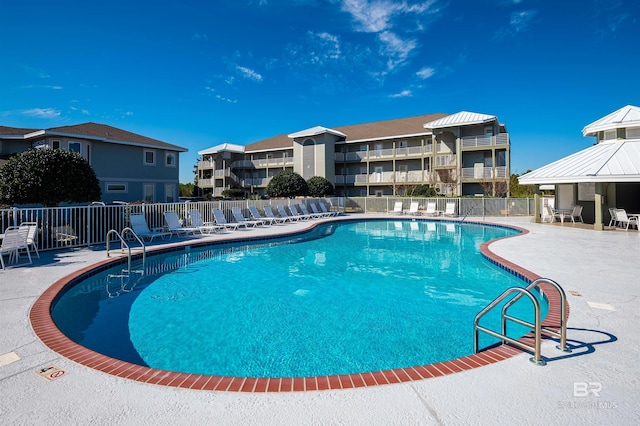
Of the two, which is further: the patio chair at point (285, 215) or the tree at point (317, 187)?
the tree at point (317, 187)

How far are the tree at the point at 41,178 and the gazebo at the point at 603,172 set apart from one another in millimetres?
20509

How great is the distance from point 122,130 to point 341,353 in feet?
96.0

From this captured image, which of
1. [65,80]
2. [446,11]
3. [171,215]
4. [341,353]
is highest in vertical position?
[446,11]

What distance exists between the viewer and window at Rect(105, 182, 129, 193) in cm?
2388

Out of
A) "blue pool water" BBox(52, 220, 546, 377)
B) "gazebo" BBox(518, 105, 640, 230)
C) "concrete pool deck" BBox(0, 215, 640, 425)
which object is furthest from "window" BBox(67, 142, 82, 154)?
"gazebo" BBox(518, 105, 640, 230)

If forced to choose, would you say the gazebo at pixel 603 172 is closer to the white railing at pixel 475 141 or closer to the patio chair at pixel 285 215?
the white railing at pixel 475 141

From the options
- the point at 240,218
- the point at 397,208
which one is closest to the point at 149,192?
the point at 240,218

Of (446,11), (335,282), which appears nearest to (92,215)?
(335,282)

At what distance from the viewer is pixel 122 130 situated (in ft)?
91.0

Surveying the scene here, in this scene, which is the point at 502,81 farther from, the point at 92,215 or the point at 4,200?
the point at 4,200

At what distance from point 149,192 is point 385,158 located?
2227 cm

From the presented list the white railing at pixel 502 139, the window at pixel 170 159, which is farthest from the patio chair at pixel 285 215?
the white railing at pixel 502 139

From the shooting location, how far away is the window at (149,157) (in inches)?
1034

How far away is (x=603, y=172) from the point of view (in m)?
15.5
